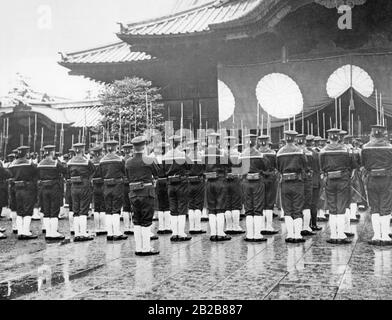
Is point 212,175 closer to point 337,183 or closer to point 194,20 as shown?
point 337,183

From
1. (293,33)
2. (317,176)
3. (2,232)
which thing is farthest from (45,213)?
(293,33)

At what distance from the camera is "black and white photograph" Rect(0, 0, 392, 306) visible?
5.68m

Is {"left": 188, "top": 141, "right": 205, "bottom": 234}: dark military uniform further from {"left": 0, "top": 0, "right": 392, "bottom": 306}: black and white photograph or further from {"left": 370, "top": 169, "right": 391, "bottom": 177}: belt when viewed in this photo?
{"left": 370, "top": 169, "right": 391, "bottom": 177}: belt

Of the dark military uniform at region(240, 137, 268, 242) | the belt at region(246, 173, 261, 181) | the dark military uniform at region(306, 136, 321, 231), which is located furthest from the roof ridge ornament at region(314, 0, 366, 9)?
the belt at region(246, 173, 261, 181)

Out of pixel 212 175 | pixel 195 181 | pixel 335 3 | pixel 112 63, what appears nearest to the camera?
pixel 212 175

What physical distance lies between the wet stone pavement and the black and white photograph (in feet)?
0.12

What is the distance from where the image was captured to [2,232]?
10.5 m

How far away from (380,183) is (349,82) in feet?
17.9

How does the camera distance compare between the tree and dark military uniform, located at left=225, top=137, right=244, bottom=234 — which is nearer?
dark military uniform, located at left=225, top=137, right=244, bottom=234

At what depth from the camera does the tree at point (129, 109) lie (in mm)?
12922

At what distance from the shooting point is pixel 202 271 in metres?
6.04

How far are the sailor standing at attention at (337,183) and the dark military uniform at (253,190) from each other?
110cm

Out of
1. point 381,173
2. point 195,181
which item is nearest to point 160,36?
point 195,181

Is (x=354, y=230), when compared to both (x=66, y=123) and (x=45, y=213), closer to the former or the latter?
(x=45, y=213)
